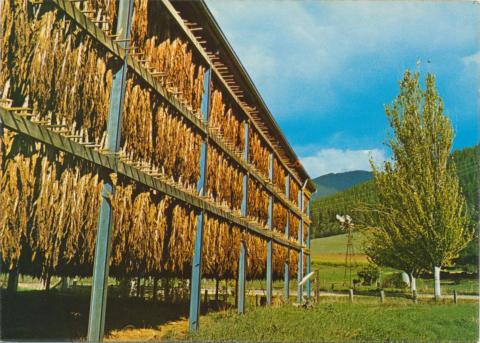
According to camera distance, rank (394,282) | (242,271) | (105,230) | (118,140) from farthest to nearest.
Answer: (394,282)
(242,271)
(118,140)
(105,230)

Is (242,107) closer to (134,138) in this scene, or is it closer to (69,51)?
(134,138)

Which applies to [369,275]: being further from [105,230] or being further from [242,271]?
[105,230]

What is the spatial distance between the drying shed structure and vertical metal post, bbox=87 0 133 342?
14 mm

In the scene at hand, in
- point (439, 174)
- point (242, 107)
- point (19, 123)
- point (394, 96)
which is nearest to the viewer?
point (19, 123)

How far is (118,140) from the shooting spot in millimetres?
6328

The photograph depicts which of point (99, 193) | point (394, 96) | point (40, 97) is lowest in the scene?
point (99, 193)

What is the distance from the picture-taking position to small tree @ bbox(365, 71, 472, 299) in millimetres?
23781

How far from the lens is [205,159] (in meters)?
10.3

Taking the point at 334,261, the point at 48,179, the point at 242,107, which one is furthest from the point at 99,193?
the point at 334,261

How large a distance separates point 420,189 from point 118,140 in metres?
21.4

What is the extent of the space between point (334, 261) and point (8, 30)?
177 ft

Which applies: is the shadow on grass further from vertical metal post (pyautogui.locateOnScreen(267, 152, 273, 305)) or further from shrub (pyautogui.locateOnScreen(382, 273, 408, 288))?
shrub (pyautogui.locateOnScreen(382, 273, 408, 288))

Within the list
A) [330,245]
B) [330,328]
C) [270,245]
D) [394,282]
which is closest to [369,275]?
[394,282]

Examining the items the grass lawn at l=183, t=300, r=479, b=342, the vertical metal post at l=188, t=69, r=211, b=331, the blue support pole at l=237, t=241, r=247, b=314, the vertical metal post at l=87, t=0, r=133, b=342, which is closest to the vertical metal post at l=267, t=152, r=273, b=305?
the blue support pole at l=237, t=241, r=247, b=314
